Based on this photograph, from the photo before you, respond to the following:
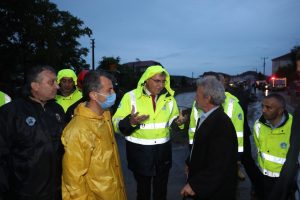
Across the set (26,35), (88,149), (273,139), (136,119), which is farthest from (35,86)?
(26,35)

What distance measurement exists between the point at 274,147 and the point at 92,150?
2.36 metres

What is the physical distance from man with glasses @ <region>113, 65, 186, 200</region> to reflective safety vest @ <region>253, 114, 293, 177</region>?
106cm

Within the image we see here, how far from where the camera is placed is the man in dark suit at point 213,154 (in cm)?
297

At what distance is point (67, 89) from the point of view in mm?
5547

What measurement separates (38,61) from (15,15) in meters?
2.07

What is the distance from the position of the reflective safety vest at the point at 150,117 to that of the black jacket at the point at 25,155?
1.34 metres

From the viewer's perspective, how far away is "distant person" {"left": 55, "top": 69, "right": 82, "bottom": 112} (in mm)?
5480

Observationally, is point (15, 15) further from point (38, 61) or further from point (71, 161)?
point (71, 161)

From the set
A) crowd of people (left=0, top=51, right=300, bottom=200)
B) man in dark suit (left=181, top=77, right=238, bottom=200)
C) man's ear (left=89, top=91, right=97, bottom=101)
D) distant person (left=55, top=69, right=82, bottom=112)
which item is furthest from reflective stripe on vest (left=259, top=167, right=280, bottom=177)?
distant person (left=55, top=69, right=82, bottom=112)

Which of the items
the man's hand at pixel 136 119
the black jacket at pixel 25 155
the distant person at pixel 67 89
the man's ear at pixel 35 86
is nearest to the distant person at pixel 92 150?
the black jacket at pixel 25 155

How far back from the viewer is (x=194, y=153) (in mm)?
3176

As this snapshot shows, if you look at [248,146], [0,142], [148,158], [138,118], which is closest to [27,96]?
[0,142]

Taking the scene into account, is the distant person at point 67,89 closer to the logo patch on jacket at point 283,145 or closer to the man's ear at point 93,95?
the man's ear at point 93,95

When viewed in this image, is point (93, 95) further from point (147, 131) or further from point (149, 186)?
point (149, 186)
